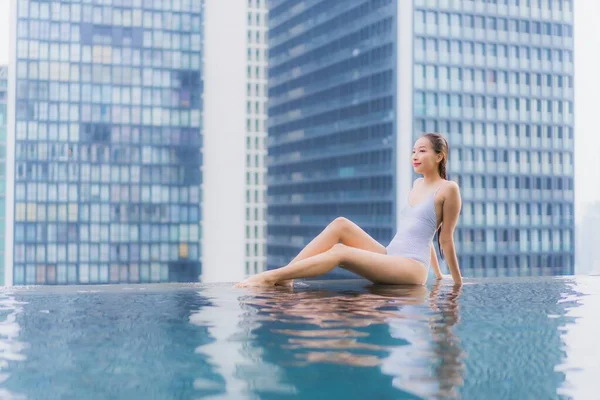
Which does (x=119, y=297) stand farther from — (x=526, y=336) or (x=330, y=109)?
(x=330, y=109)

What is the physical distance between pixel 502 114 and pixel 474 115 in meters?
3.44

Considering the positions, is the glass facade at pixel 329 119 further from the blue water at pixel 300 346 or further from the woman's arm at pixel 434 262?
the blue water at pixel 300 346

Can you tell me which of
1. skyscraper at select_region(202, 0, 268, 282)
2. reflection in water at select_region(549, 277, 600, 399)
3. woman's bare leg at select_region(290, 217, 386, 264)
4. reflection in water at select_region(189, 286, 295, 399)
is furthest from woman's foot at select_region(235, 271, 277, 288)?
skyscraper at select_region(202, 0, 268, 282)

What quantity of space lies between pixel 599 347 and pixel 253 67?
12369 cm

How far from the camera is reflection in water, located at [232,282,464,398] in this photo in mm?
3122

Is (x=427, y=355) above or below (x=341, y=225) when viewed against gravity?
below

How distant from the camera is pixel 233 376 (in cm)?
302

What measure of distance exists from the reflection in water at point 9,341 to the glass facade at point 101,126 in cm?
9373

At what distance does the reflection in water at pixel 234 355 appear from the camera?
2.84m

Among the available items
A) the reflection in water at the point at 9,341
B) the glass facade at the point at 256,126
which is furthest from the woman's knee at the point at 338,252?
the glass facade at the point at 256,126

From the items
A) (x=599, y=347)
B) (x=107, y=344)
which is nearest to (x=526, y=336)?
(x=599, y=347)

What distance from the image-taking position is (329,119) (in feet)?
340

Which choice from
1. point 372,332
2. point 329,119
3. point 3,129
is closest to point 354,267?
point 372,332

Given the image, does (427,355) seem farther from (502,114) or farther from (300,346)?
(502,114)
